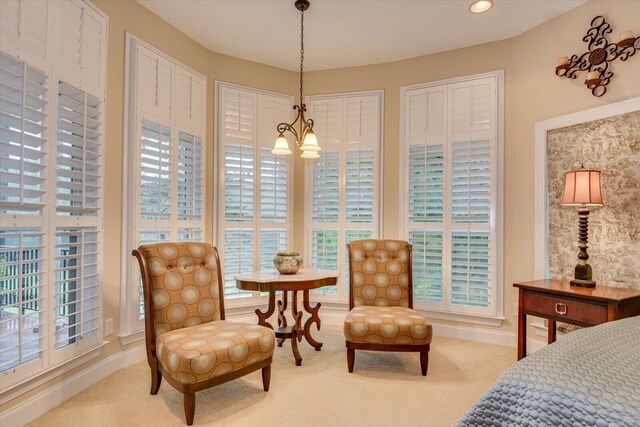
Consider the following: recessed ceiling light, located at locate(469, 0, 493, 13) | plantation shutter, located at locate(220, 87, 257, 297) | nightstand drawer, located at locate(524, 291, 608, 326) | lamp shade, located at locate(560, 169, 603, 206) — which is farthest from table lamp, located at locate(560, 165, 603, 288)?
plantation shutter, located at locate(220, 87, 257, 297)

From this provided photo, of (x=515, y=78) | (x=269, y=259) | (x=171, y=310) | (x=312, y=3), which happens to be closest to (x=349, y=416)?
(x=171, y=310)

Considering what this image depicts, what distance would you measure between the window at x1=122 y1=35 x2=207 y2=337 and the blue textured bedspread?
2.83 meters

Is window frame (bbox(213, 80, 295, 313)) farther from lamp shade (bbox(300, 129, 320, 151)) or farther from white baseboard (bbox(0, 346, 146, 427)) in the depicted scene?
lamp shade (bbox(300, 129, 320, 151))

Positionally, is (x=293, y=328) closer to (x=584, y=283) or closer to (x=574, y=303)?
(x=574, y=303)

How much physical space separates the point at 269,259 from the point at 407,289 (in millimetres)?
1606

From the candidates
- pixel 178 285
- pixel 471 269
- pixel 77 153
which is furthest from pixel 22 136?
pixel 471 269

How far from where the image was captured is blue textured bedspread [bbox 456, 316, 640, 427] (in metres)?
0.74

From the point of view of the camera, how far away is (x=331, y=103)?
4.28 metres

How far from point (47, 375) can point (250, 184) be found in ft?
7.93

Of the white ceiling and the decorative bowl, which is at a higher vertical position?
the white ceiling

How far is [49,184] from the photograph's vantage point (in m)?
2.22

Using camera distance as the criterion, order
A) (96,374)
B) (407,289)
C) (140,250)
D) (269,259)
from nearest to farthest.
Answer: (140,250) < (96,374) < (407,289) < (269,259)

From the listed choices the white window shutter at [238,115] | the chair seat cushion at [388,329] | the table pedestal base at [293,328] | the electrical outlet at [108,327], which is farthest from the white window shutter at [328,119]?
the electrical outlet at [108,327]

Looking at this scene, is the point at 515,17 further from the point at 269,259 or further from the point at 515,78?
the point at 269,259
